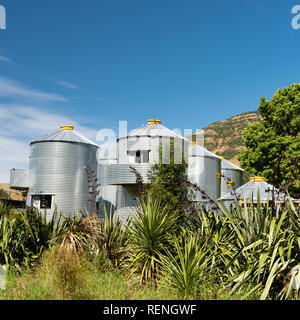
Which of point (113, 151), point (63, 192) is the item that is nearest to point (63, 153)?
point (63, 192)

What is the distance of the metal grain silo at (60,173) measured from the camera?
27.8 m

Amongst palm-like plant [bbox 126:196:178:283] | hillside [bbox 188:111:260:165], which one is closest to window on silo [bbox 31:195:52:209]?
palm-like plant [bbox 126:196:178:283]

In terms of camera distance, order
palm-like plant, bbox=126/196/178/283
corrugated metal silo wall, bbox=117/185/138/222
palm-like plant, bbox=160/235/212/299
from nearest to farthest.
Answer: palm-like plant, bbox=160/235/212/299, palm-like plant, bbox=126/196/178/283, corrugated metal silo wall, bbox=117/185/138/222

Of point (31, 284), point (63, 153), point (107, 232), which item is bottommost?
point (31, 284)

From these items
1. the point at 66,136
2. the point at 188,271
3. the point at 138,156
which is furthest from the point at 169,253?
the point at 66,136

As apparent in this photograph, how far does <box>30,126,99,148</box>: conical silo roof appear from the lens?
2907cm

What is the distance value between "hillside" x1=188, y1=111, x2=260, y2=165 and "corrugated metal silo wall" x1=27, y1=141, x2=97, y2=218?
198ft

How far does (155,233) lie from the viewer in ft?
30.5

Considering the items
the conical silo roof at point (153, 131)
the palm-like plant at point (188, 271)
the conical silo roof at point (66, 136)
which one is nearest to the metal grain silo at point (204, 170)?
the conical silo roof at point (153, 131)

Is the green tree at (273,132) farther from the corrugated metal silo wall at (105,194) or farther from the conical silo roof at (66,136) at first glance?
the conical silo roof at (66,136)

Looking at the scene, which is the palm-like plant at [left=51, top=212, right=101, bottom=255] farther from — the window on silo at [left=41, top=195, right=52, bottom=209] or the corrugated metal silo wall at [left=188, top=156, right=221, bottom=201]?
the corrugated metal silo wall at [left=188, top=156, right=221, bottom=201]
